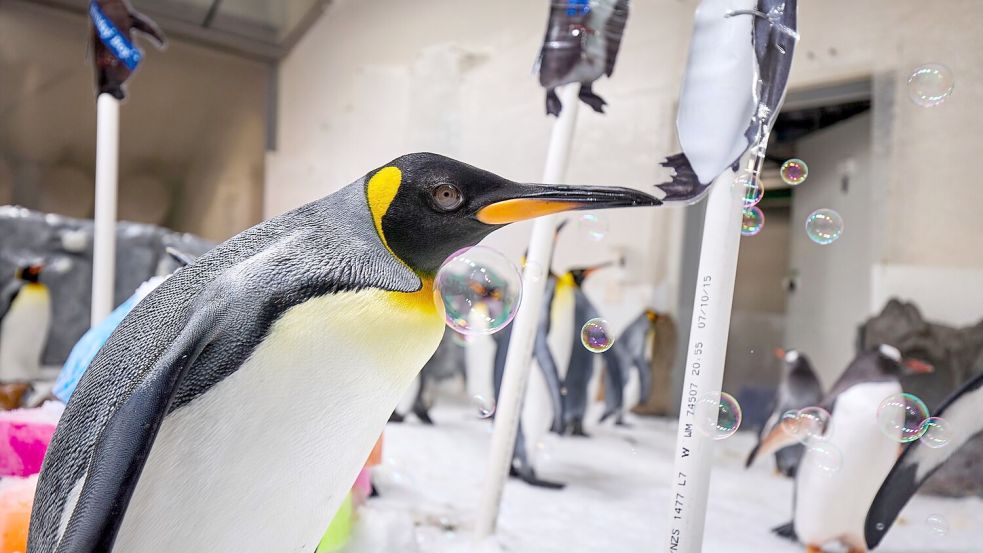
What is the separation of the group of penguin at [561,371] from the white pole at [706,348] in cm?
92

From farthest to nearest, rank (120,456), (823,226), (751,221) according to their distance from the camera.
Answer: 1. (823,226)
2. (751,221)
3. (120,456)

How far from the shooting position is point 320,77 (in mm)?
3059

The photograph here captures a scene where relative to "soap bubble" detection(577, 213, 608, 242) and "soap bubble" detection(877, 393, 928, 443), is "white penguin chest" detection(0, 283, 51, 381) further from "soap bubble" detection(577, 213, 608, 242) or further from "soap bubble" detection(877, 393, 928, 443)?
"soap bubble" detection(877, 393, 928, 443)

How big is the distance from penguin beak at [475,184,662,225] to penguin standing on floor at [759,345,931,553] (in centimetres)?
84

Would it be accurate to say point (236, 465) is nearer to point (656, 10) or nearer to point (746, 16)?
point (746, 16)

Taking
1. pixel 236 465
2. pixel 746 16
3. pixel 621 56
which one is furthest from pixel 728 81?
pixel 621 56

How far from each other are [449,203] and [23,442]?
2.46ft

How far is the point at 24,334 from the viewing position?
275 cm

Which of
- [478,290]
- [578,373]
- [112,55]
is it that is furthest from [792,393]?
[112,55]

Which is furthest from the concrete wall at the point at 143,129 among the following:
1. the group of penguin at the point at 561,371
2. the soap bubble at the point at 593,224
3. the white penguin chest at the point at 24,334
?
the soap bubble at the point at 593,224

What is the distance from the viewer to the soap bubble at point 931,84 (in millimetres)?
851

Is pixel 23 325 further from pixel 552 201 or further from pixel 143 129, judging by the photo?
pixel 552 201

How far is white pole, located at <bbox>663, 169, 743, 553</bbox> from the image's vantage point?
68 cm

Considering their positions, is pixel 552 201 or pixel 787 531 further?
pixel 787 531
